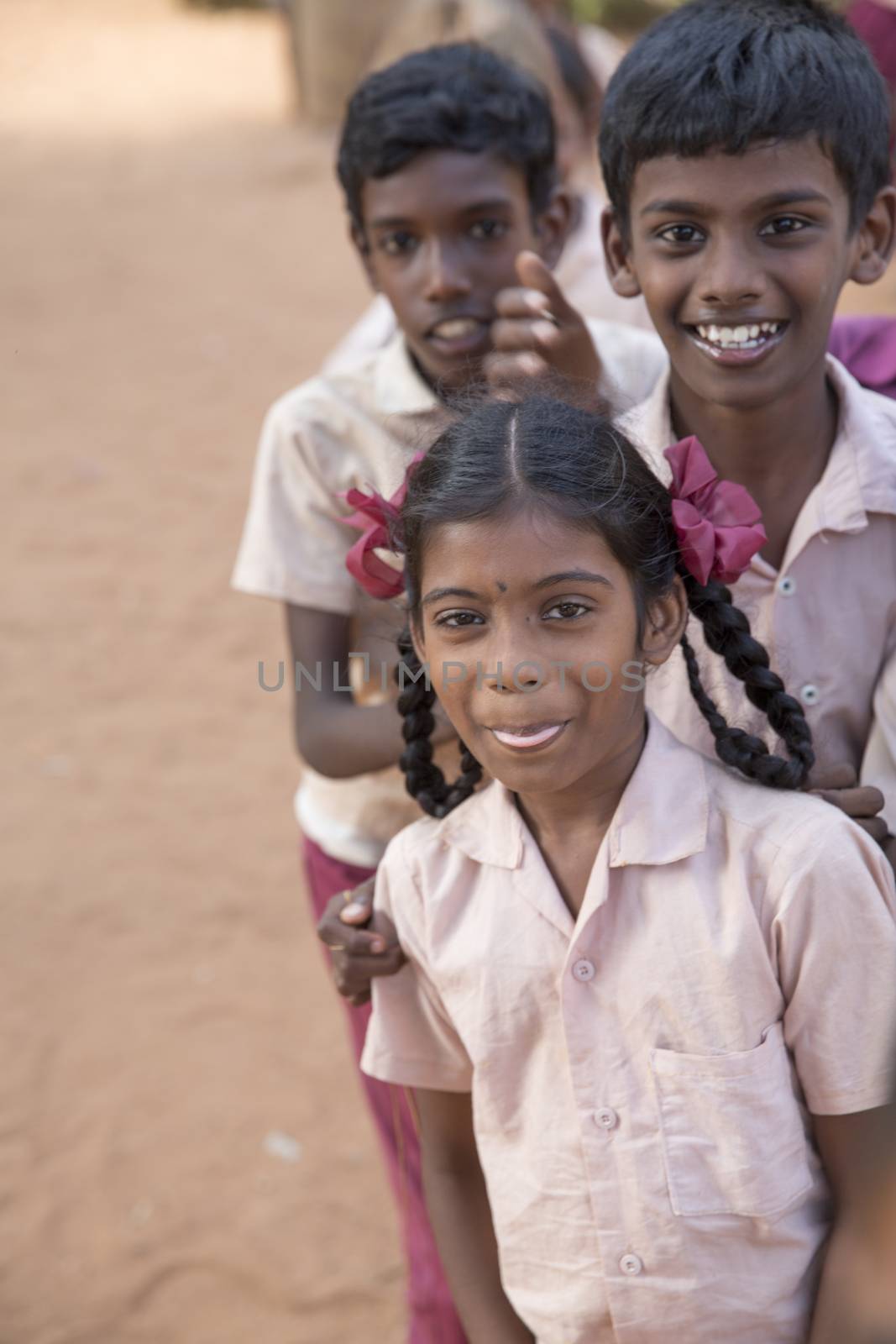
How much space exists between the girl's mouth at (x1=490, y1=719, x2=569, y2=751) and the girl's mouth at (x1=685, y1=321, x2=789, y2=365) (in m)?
0.47

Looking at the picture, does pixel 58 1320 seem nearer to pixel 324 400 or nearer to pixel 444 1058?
pixel 444 1058

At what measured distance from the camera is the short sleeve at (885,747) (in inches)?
62.4

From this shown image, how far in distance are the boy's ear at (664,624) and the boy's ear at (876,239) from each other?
1.49 feet

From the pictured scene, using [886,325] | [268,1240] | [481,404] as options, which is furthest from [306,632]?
[268,1240]

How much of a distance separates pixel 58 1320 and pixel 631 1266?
178 centimetres

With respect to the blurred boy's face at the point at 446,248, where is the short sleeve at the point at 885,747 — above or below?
below

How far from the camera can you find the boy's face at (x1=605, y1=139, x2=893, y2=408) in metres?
1.54

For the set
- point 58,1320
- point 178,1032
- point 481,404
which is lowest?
point 58,1320

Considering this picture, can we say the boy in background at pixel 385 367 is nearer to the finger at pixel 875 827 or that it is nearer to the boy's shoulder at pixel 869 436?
the boy's shoulder at pixel 869 436

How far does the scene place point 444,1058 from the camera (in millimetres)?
1663

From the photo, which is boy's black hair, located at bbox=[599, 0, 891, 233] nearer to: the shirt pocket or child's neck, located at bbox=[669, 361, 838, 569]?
child's neck, located at bbox=[669, 361, 838, 569]

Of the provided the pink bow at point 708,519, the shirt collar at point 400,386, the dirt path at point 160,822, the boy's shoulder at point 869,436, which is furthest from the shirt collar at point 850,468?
the dirt path at point 160,822

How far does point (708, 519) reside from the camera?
1.50 metres

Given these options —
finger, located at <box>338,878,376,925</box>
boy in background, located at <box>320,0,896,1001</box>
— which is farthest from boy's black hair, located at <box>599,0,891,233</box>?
finger, located at <box>338,878,376,925</box>
